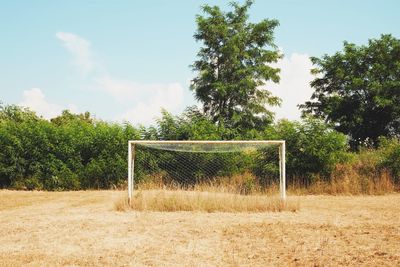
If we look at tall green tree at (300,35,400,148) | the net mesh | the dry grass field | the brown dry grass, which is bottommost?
the dry grass field

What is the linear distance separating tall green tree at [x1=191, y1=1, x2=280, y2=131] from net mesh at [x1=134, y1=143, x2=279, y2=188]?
11063 mm

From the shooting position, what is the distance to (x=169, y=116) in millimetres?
17828

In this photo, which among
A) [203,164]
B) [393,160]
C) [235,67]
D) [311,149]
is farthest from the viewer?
[235,67]

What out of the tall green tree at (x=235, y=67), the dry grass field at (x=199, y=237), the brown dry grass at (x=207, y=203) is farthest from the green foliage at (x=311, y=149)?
the tall green tree at (x=235, y=67)

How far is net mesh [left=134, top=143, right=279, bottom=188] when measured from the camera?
49.9 feet

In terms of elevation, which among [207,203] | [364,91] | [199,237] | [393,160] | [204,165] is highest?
[364,91]

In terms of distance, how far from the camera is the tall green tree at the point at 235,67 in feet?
91.6

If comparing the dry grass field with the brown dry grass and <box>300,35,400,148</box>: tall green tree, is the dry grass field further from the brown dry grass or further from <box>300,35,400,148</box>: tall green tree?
<box>300,35,400,148</box>: tall green tree

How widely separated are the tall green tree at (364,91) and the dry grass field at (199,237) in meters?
20.0

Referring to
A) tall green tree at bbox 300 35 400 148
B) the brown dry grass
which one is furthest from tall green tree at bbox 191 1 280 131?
the brown dry grass

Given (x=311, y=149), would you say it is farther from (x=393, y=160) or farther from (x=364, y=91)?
(x=364, y=91)

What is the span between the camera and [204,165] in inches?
614

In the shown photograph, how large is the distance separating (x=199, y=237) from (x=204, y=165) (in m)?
7.51

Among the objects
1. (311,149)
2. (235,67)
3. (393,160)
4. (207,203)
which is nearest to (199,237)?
(207,203)
